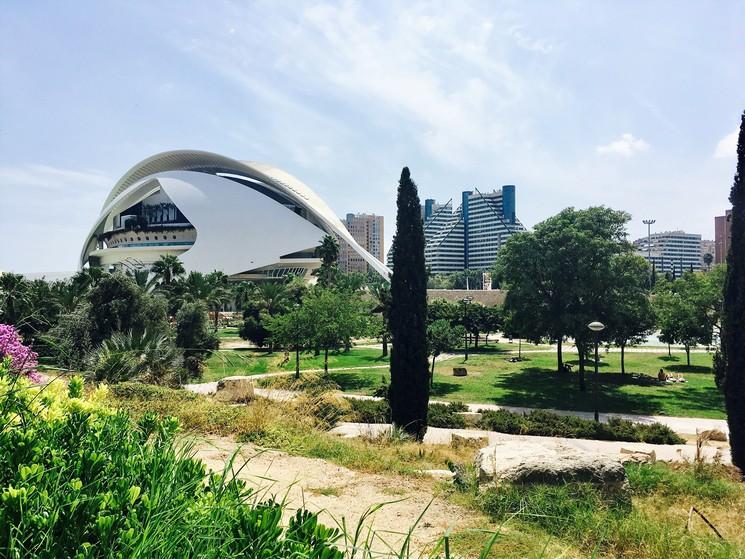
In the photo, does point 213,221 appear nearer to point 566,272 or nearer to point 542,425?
point 566,272

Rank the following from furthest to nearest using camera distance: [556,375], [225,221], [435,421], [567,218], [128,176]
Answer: [128,176], [225,221], [556,375], [567,218], [435,421]

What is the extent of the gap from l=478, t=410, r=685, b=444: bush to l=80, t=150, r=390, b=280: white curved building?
56.3 meters

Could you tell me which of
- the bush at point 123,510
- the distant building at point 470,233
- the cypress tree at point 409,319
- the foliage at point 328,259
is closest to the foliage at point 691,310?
the cypress tree at point 409,319

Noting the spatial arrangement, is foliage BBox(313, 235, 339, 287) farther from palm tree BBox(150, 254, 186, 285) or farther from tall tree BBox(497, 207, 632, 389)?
tall tree BBox(497, 207, 632, 389)

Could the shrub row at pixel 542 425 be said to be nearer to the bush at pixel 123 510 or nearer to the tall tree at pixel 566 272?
the tall tree at pixel 566 272

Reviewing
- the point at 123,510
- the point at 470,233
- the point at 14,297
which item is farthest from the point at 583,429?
the point at 470,233

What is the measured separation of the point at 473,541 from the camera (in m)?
3.86

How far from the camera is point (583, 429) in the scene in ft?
44.5

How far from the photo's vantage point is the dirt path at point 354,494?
161 inches

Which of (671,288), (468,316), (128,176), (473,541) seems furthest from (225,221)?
(473,541)

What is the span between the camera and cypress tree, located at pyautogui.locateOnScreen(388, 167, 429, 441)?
13445 millimetres

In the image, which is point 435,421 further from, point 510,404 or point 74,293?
point 74,293

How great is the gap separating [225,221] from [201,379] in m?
51.2

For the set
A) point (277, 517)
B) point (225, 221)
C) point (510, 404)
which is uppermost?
point (225, 221)
